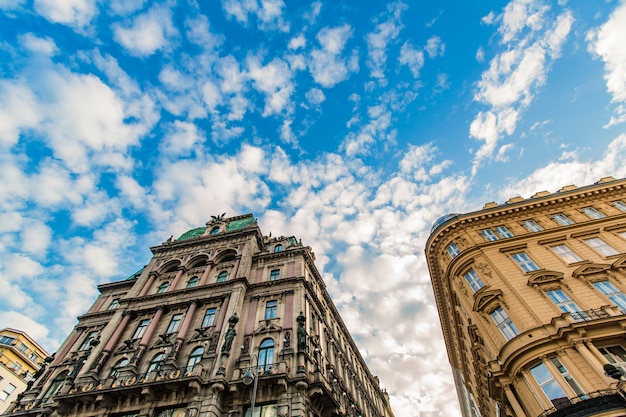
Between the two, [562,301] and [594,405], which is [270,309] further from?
[594,405]

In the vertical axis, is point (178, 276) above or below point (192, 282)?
above

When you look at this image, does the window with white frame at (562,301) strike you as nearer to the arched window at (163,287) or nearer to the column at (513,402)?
the column at (513,402)

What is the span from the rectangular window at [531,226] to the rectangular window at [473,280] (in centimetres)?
705

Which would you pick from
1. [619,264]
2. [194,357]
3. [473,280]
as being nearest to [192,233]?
[194,357]

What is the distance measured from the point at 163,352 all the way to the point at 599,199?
43.8 m

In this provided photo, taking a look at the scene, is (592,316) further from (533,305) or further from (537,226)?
(537,226)

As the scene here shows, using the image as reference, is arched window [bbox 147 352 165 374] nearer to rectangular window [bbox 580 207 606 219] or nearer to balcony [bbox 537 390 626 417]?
balcony [bbox 537 390 626 417]

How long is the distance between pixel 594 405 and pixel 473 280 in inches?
557

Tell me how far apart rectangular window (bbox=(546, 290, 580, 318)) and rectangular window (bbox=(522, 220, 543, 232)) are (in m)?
8.35

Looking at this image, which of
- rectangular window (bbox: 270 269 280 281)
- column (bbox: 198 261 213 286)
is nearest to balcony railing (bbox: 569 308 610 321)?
rectangular window (bbox: 270 269 280 281)

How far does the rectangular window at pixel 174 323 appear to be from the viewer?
108 ft

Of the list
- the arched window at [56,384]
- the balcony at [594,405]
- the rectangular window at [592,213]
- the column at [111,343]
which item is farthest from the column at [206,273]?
the rectangular window at [592,213]

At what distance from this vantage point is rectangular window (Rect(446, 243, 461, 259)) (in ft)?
107

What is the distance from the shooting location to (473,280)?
2964 centimetres
